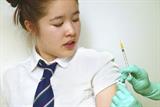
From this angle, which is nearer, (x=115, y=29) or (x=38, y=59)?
(x=38, y=59)

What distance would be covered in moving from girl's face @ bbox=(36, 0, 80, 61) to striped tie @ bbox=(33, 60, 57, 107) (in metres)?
0.08

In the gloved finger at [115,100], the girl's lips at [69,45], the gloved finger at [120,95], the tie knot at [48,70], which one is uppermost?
the girl's lips at [69,45]

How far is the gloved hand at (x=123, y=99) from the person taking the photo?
1.38 meters

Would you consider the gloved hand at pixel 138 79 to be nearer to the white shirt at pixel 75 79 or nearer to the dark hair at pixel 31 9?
the white shirt at pixel 75 79

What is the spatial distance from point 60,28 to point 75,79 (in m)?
0.25

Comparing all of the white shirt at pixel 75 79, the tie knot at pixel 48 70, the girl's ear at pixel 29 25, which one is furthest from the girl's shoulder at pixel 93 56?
the girl's ear at pixel 29 25

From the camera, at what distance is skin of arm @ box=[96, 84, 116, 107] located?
149cm

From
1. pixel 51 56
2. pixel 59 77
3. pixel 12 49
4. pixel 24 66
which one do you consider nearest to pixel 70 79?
pixel 59 77

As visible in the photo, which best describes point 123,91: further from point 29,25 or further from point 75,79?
point 29,25

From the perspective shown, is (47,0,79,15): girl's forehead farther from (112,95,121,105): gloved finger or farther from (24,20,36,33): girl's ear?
(112,95,121,105): gloved finger

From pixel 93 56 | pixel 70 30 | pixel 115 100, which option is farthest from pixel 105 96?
pixel 70 30

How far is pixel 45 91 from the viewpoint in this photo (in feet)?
5.12

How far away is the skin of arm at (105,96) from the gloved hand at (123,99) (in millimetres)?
59

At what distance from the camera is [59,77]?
159 centimetres
